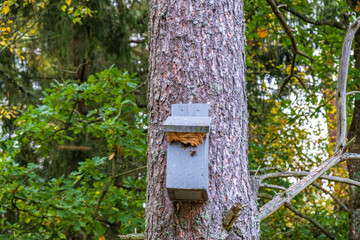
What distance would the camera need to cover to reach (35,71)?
6.98m

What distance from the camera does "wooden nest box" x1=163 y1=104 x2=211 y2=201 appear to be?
1.51m

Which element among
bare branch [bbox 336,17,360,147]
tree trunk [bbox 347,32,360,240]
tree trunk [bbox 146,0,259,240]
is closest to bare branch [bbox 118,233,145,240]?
tree trunk [bbox 146,0,259,240]

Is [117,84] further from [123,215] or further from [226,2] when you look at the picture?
[226,2]

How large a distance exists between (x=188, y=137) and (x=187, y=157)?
0.08 metres

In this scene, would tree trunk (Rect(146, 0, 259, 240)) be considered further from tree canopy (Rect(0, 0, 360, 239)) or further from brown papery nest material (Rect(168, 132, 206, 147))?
tree canopy (Rect(0, 0, 360, 239))

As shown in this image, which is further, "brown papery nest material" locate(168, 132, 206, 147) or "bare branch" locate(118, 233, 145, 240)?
"bare branch" locate(118, 233, 145, 240)

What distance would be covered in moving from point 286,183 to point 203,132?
2.58 meters

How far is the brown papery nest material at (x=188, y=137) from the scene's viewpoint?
5.02 ft

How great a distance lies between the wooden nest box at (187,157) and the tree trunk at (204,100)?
0.28ft

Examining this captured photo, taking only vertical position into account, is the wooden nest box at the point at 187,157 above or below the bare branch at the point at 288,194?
above

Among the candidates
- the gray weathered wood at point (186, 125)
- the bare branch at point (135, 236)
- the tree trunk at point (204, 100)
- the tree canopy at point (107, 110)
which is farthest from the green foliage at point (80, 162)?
the gray weathered wood at point (186, 125)

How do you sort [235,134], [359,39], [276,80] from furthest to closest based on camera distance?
1. [276,80]
2. [359,39]
3. [235,134]

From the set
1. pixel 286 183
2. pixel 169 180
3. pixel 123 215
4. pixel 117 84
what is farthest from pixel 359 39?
pixel 169 180

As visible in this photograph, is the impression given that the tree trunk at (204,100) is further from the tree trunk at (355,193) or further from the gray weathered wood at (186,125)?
the tree trunk at (355,193)
